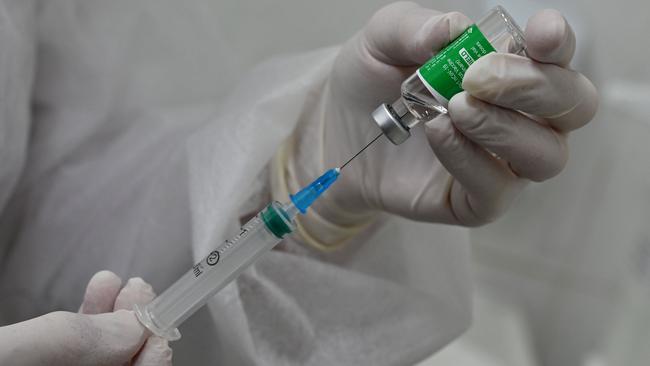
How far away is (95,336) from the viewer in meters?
0.55

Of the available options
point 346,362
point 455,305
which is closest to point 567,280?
point 455,305

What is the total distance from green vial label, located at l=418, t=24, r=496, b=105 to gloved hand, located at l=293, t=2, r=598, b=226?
0.02 metres

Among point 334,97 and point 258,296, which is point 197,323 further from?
point 334,97

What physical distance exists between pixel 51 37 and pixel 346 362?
1.98 feet

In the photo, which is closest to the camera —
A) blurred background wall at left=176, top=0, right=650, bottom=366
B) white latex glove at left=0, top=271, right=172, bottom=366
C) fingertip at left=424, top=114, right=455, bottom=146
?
white latex glove at left=0, top=271, right=172, bottom=366

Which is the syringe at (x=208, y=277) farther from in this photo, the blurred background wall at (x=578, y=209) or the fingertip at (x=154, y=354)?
the blurred background wall at (x=578, y=209)

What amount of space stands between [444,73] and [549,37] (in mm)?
92

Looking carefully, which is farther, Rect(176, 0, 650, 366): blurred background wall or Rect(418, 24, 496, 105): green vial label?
Rect(176, 0, 650, 366): blurred background wall

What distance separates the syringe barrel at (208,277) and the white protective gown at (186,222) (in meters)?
0.09

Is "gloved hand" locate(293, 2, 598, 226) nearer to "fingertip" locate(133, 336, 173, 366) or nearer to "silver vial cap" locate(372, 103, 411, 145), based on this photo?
"silver vial cap" locate(372, 103, 411, 145)

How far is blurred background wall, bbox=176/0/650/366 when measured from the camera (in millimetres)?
1078

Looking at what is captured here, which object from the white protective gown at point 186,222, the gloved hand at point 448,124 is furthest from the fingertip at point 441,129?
the white protective gown at point 186,222

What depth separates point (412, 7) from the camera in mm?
670

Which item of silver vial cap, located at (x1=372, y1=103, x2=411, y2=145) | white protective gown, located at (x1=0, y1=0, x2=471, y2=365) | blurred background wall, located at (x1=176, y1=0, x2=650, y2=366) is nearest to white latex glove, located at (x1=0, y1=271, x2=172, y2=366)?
white protective gown, located at (x1=0, y1=0, x2=471, y2=365)
